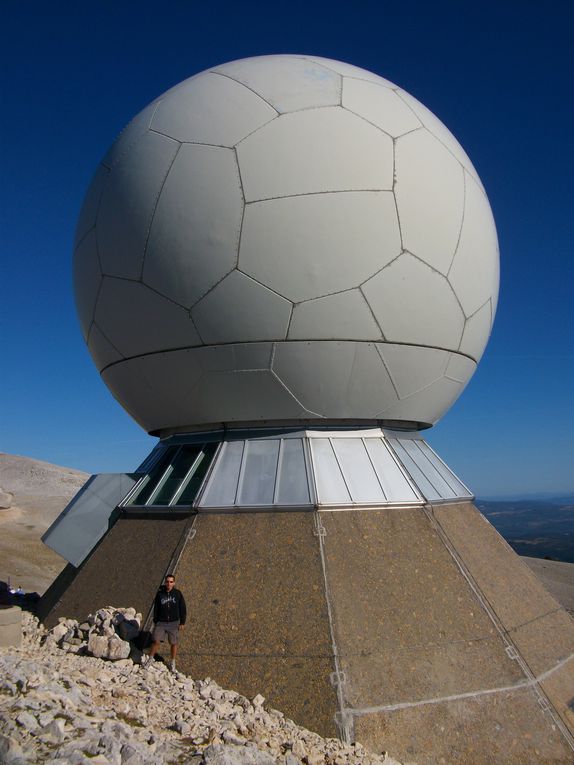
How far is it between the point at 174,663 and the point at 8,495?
20.8 meters

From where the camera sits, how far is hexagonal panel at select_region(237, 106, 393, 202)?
5.75 m

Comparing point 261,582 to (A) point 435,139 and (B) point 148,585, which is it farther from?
(A) point 435,139

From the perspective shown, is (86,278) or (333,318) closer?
(333,318)

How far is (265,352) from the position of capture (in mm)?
5945

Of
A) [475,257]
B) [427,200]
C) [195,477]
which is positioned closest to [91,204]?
[195,477]

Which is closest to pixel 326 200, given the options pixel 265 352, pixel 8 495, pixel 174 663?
pixel 265 352

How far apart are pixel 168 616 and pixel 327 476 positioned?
2.04 metres

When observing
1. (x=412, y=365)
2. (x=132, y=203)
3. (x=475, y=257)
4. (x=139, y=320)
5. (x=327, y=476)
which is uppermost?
(x=132, y=203)

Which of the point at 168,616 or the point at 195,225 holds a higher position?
the point at 195,225

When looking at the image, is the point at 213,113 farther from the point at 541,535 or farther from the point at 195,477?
the point at 541,535

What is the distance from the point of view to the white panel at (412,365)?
6.17m

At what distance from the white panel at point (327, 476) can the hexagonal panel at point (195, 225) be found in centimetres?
204

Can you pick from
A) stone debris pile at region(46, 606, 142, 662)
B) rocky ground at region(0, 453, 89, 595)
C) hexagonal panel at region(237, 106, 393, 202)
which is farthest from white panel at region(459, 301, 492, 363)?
rocky ground at region(0, 453, 89, 595)

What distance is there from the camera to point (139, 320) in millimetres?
6320
